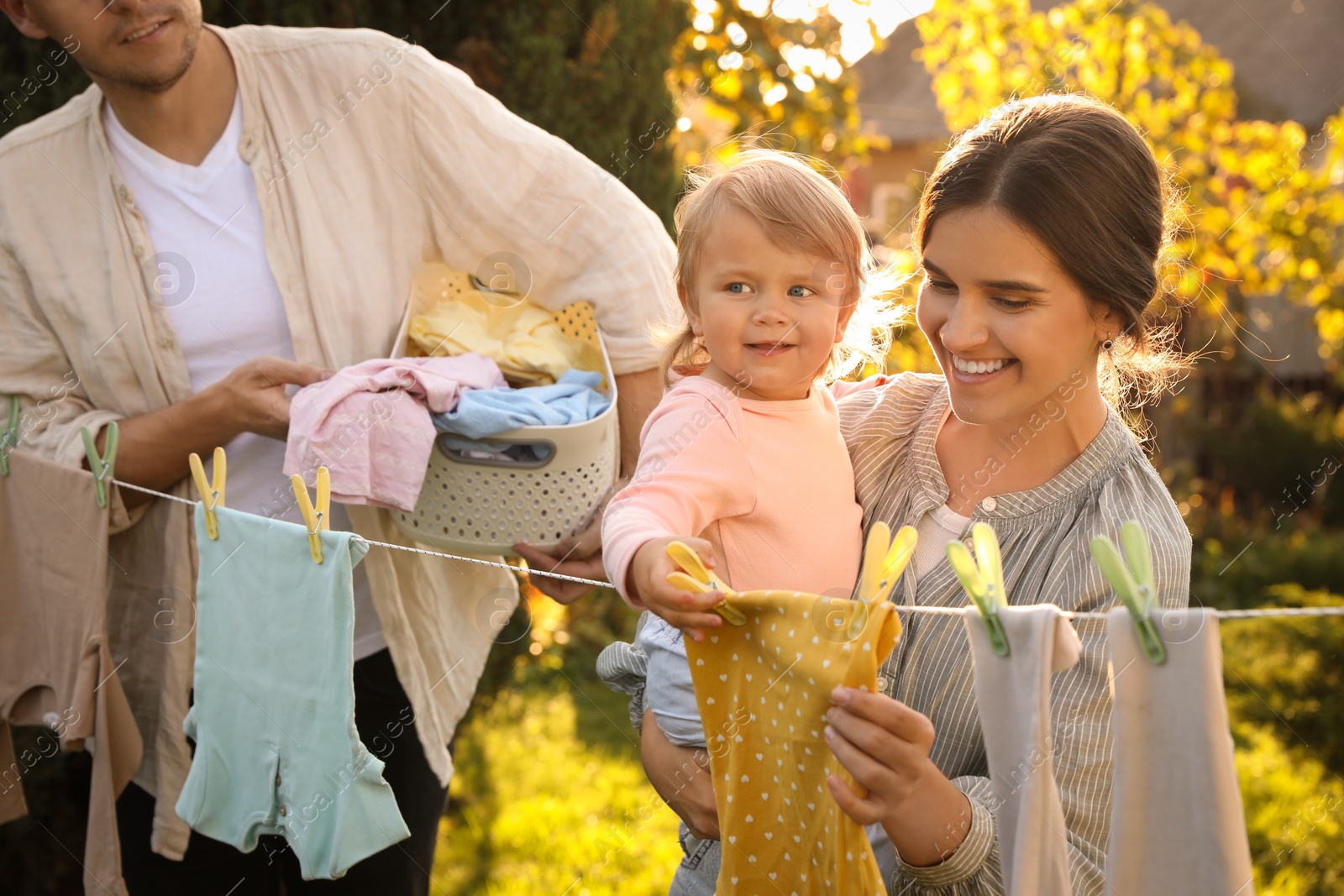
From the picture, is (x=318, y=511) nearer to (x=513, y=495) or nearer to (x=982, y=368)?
(x=513, y=495)

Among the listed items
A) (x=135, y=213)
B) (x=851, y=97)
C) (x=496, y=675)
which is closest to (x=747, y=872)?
(x=135, y=213)

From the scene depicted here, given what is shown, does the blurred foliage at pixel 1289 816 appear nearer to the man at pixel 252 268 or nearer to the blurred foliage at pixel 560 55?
the man at pixel 252 268

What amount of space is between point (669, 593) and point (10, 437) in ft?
5.30

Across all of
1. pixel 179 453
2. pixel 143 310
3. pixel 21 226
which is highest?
pixel 21 226

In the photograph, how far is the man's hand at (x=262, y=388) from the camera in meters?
2.13

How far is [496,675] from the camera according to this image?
4.22 meters

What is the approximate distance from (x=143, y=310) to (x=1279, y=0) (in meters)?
17.9

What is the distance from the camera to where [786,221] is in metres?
1.81

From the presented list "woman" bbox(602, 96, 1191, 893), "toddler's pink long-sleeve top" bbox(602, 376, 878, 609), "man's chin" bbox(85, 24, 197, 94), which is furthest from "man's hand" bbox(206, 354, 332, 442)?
"woman" bbox(602, 96, 1191, 893)

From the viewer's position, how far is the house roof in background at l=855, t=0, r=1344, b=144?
14.5 metres

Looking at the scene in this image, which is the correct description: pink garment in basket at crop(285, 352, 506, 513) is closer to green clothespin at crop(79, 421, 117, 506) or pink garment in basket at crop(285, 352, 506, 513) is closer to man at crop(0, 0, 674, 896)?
man at crop(0, 0, 674, 896)

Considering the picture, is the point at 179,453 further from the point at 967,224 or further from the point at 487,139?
the point at 967,224

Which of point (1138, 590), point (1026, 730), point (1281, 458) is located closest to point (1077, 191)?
point (1138, 590)

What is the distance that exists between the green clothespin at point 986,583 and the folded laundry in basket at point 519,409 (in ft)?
3.46
